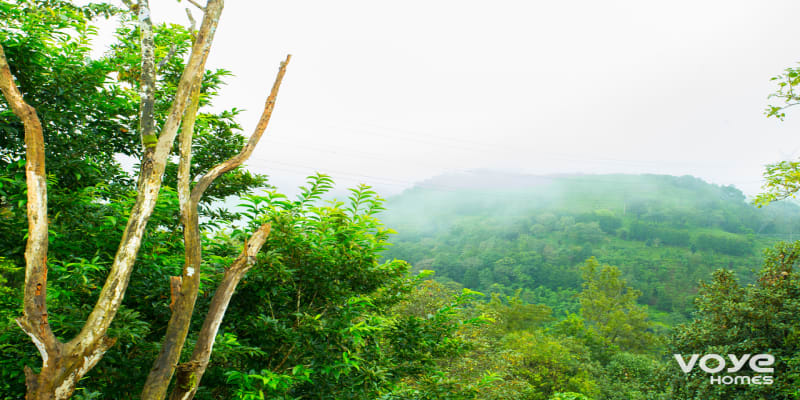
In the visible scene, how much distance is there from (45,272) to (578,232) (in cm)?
8325

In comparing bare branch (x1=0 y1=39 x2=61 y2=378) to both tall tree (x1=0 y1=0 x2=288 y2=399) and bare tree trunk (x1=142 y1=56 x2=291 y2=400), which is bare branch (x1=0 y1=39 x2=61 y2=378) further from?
bare tree trunk (x1=142 y1=56 x2=291 y2=400)

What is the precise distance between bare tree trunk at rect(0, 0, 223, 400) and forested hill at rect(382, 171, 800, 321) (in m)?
43.3

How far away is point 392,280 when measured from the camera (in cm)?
440

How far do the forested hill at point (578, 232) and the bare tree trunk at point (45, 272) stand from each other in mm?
43284

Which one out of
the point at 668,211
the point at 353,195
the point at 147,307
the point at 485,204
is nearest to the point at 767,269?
the point at 353,195

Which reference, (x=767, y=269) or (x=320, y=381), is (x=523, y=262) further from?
(x=320, y=381)

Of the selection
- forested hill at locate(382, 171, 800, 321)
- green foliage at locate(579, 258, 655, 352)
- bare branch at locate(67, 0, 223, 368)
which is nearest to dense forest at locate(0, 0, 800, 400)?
bare branch at locate(67, 0, 223, 368)

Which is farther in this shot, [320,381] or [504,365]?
[504,365]

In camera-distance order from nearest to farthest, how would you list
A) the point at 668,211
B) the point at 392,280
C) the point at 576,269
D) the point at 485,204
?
1. the point at 392,280
2. the point at 576,269
3. the point at 668,211
4. the point at 485,204

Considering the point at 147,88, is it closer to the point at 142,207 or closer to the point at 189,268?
the point at 142,207

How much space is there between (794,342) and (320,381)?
753 centimetres

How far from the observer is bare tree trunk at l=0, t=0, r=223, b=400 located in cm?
215

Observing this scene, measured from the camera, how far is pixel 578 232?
254 feet

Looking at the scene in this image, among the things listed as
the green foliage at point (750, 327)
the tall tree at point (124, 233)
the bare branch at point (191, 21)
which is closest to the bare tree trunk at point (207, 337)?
the tall tree at point (124, 233)
